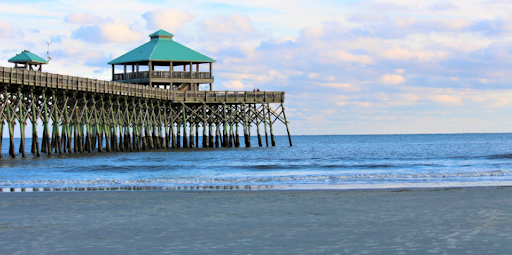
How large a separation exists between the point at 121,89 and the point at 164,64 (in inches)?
560

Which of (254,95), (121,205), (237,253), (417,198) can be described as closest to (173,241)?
(237,253)

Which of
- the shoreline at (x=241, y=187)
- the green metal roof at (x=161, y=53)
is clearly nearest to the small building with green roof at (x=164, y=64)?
the green metal roof at (x=161, y=53)

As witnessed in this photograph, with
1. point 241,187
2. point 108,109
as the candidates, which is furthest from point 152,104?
point 241,187

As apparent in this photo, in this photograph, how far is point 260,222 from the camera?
10906 mm

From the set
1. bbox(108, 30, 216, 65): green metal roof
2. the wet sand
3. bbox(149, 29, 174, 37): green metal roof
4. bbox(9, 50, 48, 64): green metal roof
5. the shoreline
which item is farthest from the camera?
bbox(149, 29, 174, 37): green metal roof

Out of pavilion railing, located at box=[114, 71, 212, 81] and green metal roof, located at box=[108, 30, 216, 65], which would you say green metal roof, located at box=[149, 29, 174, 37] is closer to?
green metal roof, located at box=[108, 30, 216, 65]

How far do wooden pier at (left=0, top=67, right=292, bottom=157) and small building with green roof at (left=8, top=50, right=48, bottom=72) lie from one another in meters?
5.46

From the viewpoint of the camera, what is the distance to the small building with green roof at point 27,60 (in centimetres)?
5022

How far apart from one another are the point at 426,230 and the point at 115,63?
1964 inches

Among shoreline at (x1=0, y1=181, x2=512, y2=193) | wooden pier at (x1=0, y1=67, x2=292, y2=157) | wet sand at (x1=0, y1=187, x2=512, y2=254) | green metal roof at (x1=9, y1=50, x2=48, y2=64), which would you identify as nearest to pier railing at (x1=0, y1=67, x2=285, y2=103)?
wooden pier at (x1=0, y1=67, x2=292, y2=157)

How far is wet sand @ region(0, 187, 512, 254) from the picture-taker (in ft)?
28.0

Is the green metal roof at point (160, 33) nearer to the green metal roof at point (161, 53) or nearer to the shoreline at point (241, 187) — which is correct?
the green metal roof at point (161, 53)

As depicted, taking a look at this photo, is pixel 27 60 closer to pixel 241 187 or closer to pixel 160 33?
pixel 160 33

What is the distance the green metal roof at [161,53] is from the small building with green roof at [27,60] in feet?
23.1
